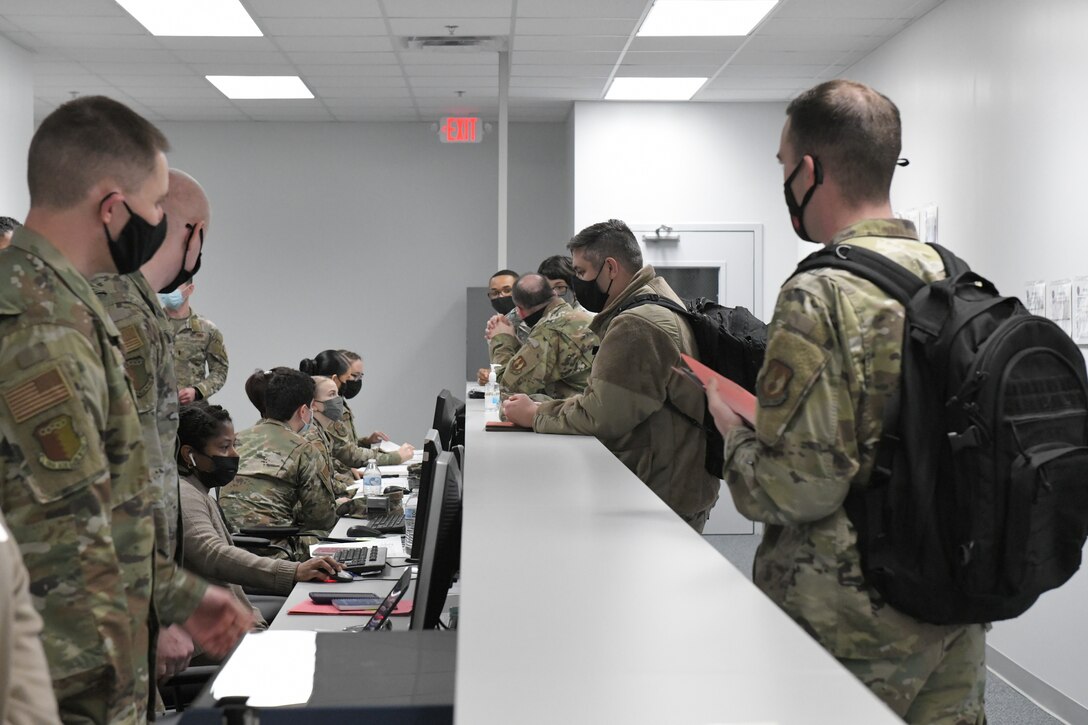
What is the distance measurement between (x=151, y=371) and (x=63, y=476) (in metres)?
0.62

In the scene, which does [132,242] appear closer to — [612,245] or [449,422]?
[612,245]

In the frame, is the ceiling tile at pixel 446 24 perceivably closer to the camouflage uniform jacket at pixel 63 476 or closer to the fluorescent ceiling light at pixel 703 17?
the fluorescent ceiling light at pixel 703 17

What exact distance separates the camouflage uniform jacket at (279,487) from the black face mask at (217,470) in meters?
0.86

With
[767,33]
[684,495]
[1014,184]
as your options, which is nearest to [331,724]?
[684,495]

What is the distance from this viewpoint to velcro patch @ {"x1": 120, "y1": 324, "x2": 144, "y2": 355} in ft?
6.80

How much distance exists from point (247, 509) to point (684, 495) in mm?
2036

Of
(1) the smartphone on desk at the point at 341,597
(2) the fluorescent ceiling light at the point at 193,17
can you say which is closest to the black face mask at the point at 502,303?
(2) the fluorescent ceiling light at the point at 193,17

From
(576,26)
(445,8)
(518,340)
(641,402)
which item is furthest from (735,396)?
(576,26)

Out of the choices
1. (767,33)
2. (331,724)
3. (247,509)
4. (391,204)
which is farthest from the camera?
(391,204)

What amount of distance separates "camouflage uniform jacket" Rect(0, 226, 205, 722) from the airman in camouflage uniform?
14.2 ft

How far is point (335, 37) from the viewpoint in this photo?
6.46m

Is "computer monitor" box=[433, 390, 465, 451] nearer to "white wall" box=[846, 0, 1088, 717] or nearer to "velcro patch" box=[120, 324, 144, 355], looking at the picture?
"velcro patch" box=[120, 324, 144, 355]

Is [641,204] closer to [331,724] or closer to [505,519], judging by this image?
[505,519]

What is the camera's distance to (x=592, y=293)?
3418 millimetres
